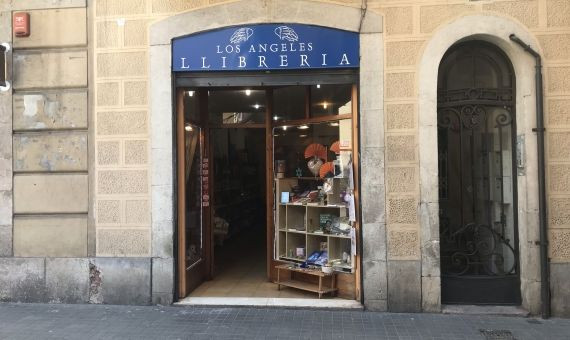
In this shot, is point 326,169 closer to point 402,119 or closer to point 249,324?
point 402,119

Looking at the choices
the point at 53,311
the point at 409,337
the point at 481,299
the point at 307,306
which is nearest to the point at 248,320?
the point at 307,306

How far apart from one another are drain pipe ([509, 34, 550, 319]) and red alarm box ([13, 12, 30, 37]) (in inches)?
265

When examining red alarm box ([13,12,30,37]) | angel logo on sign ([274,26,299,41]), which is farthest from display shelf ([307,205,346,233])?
red alarm box ([13,12,30,37])

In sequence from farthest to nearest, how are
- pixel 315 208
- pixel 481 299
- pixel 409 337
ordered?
1. pixel 315 208
2. pixel 481 299
3. pixel 409 337

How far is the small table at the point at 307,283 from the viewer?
654cm

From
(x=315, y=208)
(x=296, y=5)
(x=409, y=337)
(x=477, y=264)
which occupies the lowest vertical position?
(x=409, y=337)

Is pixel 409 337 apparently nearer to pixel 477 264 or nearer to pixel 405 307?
pixel 405 307

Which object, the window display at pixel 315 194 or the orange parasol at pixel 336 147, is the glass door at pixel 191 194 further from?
the orange parasol at pixel 336 147

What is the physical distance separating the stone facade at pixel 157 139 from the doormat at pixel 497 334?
30.3 inches

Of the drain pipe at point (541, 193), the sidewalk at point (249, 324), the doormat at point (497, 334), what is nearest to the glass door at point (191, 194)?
the sidewalk at point (249, 324)

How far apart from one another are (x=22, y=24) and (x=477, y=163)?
675 cm

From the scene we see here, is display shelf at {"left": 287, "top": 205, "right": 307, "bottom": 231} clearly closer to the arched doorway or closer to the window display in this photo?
the window display

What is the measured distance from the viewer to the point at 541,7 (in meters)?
5.93

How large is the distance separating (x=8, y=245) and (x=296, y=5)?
17.7 feet
